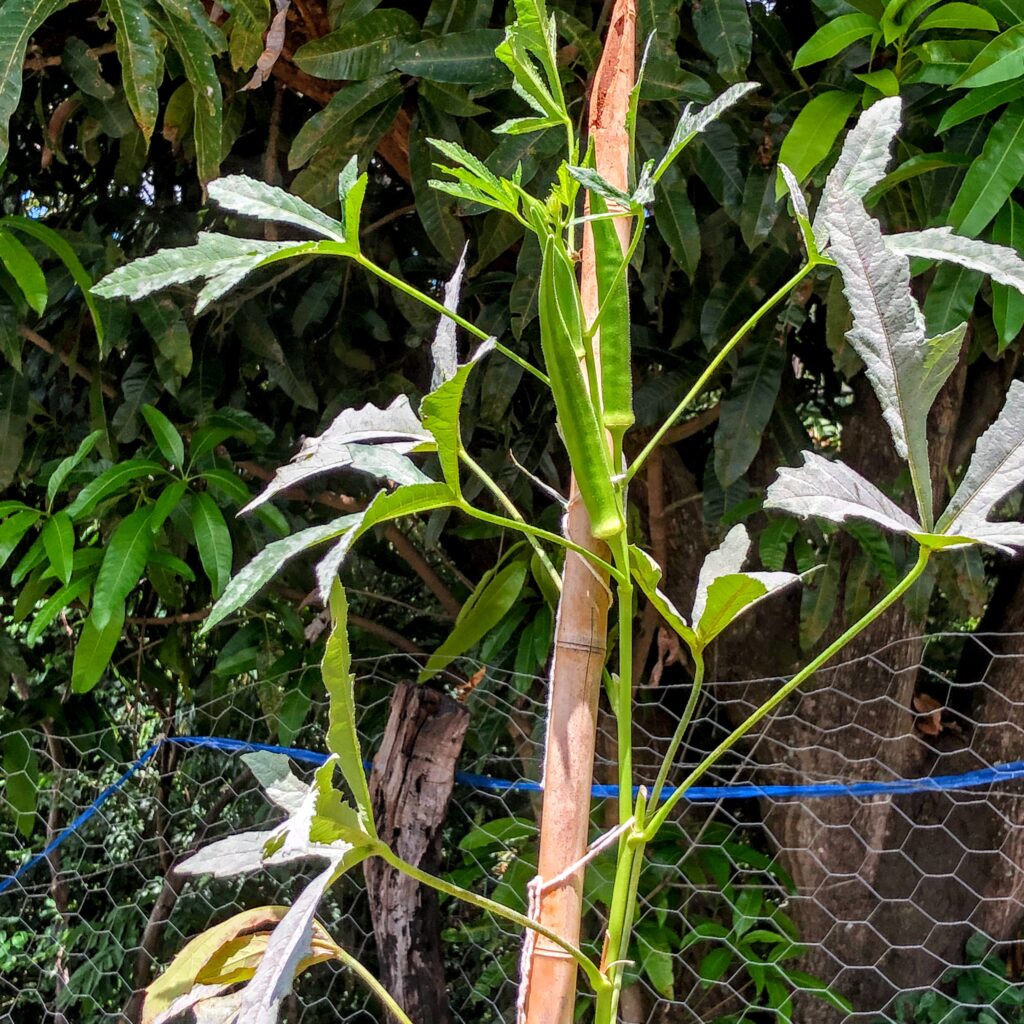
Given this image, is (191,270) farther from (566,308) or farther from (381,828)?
(381,828)

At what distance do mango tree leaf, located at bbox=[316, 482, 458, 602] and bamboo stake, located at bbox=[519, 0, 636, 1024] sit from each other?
0.07 metres

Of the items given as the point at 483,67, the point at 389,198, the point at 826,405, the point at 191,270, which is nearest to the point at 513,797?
the point at 826,405

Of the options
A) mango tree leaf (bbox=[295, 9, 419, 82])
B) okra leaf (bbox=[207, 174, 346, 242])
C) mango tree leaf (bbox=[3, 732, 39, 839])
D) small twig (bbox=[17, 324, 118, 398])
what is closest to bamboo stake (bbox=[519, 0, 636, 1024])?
okra leaf (bbox=[207, 174, 346, 242])

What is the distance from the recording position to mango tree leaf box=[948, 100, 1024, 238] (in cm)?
93

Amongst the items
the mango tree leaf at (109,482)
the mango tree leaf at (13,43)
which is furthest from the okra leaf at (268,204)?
the mango tree leaf at (109,482)

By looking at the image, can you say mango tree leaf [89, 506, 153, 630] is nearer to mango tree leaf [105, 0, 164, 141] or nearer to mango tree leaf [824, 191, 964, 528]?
mango tree leaf [105, 0, 164, 141]

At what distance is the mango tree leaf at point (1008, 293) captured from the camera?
0.97 meters

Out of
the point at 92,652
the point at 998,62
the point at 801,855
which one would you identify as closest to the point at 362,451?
the point at 998,62

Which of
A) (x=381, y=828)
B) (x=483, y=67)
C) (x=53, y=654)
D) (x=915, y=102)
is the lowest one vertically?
(x=53, y=654)

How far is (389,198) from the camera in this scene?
141cm

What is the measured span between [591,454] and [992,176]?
2.29 feet

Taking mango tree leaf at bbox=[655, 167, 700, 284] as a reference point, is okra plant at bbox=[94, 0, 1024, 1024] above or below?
above

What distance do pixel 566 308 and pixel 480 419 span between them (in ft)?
3.07

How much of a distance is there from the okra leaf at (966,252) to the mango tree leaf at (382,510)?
0.63 feet
